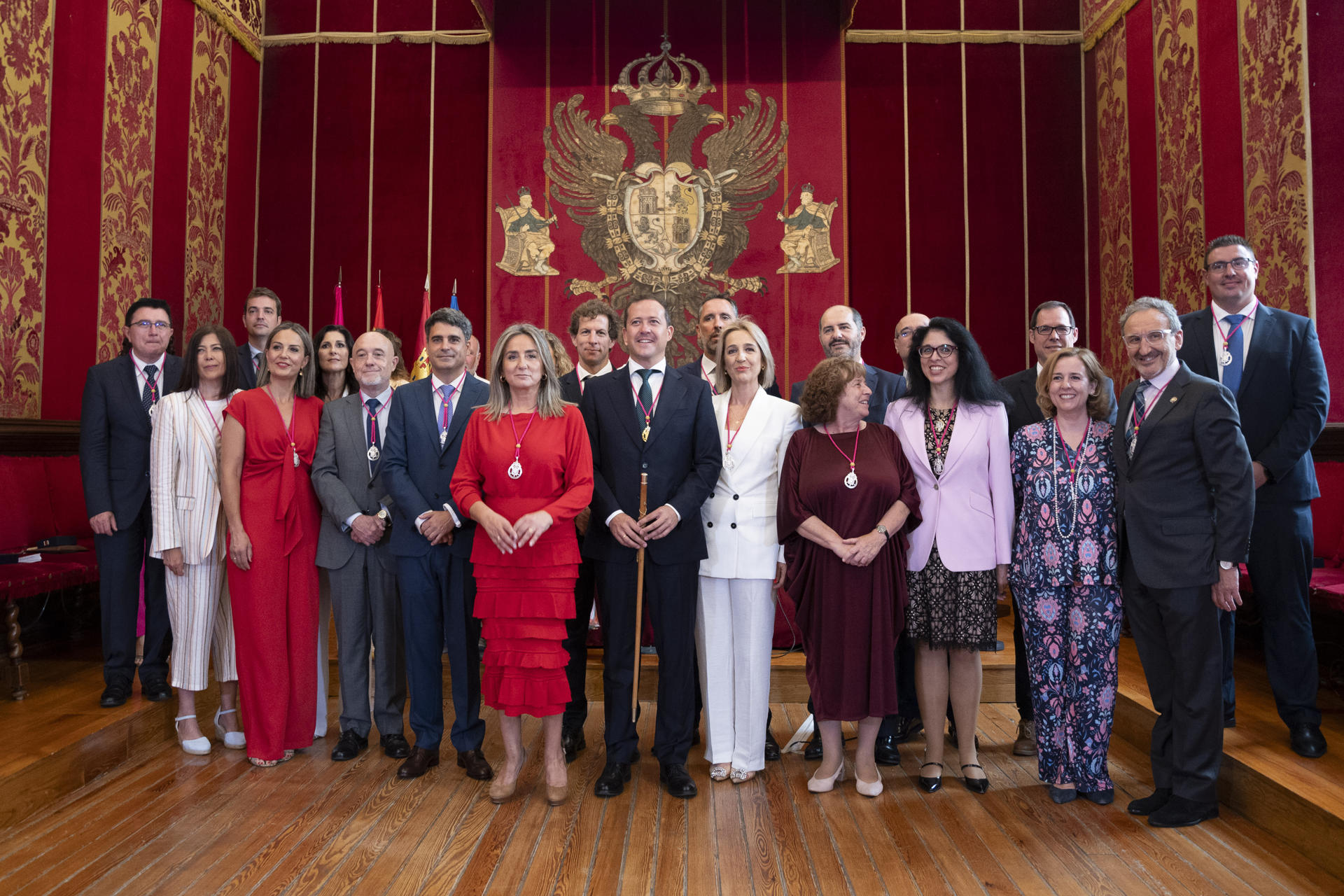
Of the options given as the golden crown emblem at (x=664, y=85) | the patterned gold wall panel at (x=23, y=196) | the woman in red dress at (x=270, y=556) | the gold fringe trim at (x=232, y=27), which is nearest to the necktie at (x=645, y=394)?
the woman in red dress at (x=270, y=556)

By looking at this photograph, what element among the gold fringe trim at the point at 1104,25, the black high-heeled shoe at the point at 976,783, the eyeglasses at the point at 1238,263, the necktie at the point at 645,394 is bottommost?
the black high-heeled shoe at the point at 976,783

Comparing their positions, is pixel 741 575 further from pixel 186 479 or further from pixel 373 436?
pixel 186 479

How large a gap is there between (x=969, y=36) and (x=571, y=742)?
217 inches

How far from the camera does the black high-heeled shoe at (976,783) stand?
3025mm

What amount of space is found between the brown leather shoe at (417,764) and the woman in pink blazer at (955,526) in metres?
1.69

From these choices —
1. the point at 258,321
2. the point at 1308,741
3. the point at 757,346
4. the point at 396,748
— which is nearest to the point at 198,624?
the point at 396,748

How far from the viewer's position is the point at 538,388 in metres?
2.98

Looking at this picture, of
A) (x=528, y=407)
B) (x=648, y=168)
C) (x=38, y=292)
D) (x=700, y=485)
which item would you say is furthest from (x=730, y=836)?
(x=648, y=168)

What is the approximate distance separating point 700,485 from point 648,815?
1.03 metres

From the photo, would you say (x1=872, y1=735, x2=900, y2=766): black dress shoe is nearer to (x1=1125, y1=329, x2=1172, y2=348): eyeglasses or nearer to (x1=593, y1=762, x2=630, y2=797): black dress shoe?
(x1=593, y1=762, x2=630, y2=797): black dress shoe

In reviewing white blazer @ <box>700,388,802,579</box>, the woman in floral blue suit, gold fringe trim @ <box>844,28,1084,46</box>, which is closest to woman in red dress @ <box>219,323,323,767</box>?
white blazer @ <box>700,388,802,579</box>

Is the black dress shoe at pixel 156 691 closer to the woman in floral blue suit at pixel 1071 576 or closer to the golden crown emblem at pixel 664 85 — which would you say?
the woman in floral blue suit at pixel 1071 576

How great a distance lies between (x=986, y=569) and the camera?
2977 mm

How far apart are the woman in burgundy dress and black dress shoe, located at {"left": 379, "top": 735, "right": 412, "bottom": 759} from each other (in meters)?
1.46
